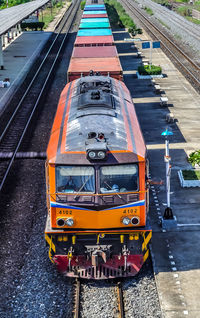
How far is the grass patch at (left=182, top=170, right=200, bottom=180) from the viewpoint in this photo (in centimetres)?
1817

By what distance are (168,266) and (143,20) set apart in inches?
2447

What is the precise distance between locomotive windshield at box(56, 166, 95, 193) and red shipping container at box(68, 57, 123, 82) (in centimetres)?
996

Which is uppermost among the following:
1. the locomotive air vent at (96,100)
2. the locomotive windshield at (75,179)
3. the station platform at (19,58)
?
the locomotive air vent at (96,100)

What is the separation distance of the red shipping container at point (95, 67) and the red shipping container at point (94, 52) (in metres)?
1.28

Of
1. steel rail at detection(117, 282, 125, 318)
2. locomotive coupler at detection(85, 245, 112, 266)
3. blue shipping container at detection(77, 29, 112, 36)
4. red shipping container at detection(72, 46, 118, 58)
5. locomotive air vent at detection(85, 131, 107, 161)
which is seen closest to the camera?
steel rail at detection(117, 282, 125, 318)

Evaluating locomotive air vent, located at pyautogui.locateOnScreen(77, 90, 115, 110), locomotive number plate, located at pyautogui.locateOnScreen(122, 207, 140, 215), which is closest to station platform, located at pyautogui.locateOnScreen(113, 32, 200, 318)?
locomotive number plate, located at pyautogui.locateOnScreen(122, 207, 140, 215)

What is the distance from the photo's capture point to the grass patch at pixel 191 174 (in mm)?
18172

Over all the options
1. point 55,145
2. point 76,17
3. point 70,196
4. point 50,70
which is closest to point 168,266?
point 70,196

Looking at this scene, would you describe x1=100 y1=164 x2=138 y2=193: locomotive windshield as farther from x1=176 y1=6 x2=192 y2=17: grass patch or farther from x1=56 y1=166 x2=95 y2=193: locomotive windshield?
x1=176 y1=6 x2=192 y2=17: grass patch

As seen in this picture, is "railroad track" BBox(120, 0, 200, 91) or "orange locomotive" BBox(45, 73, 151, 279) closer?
"orange locomotive" BBox(45, 73, 151, 279)

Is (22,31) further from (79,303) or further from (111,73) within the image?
(79,303)

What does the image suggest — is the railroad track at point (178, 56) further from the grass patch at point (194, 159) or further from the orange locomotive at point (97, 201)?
the orange locomotive at point (97, 201)

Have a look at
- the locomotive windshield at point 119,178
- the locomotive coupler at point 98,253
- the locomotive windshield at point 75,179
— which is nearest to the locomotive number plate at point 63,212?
the locomotive windshield at point 75,179

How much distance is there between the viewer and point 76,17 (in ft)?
250
